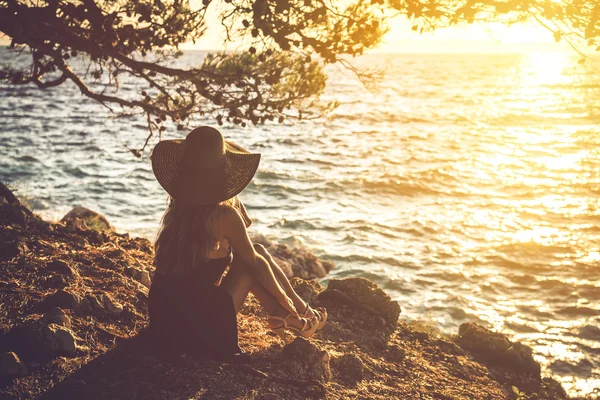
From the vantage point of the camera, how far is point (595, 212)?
16.5m

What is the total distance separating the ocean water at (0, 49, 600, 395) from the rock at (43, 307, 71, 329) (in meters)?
3.53

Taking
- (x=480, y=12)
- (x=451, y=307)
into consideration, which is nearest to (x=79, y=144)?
(x=451, y=307)

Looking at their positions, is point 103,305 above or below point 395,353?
above

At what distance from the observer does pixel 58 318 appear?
4.55m

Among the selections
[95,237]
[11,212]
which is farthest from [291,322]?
[11,212]

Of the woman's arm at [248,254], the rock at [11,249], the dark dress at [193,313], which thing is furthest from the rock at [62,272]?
the woman's arm at [248,254]

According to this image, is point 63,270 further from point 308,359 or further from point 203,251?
point 308,359

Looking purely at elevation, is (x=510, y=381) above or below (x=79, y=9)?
below

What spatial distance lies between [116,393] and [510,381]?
4554mm

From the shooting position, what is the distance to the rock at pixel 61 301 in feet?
16.0

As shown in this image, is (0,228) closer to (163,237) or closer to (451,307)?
(163,237)

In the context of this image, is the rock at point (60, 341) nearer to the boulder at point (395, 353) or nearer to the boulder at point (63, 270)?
the boulder at point (63, 270)

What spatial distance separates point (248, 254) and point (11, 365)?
1.81 m

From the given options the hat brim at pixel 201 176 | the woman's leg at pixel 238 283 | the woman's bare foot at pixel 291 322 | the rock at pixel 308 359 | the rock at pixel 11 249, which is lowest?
the rock at pixel 308 359
